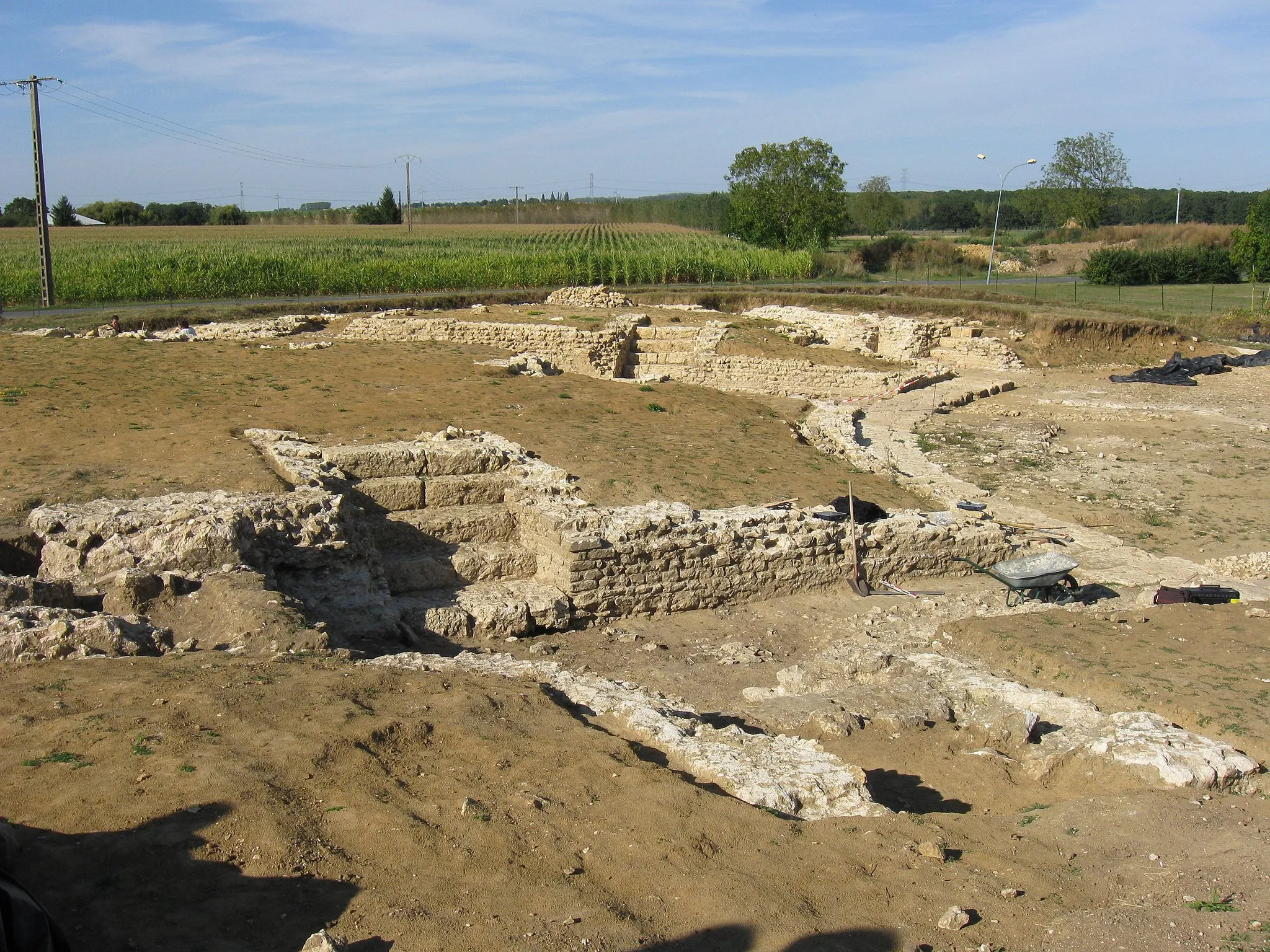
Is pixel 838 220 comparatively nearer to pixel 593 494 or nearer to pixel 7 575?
pixel 593 494

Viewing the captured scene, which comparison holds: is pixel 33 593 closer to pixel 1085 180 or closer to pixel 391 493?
pixel 391 493

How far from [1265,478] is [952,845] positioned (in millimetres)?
13608

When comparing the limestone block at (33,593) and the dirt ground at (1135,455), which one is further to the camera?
the dirt ground at (1135,455)

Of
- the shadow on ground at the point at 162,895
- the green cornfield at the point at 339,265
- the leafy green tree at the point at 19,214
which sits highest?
the leafy green tree at the point at 19,214

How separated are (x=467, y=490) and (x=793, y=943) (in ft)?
25.3

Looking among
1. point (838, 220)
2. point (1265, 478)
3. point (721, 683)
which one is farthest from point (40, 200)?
point (838, 220)

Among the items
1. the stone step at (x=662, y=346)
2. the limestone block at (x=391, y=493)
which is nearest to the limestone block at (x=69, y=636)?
the limestone block at (x=391, y=493)

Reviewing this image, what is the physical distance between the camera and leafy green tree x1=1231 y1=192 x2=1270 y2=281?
37.8 meters

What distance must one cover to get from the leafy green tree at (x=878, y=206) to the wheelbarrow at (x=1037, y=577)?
6564 cm

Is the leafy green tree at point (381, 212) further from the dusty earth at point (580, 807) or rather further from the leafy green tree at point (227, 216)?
the dusty earth at point (580, 807)

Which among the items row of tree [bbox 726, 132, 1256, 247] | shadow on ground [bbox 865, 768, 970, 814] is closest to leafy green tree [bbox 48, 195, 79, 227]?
row of tree [bbox 726, 132, 1256, 247]

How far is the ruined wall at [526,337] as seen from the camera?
916 inches

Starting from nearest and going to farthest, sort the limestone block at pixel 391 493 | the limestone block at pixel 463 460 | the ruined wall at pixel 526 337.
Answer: the limestone block at pixel 391 493 → the limestone block at pixel 463 460 → the ruined wall at pixel 526 337

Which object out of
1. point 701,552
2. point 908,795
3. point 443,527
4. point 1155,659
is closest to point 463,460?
point 443,527
